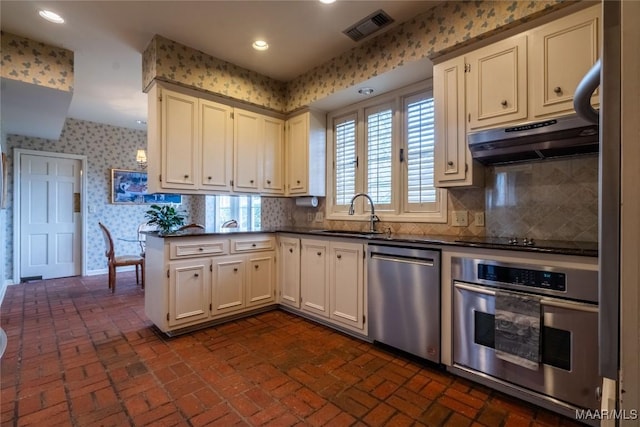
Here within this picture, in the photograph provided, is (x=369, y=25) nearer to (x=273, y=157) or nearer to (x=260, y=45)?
(x=260, y=45)

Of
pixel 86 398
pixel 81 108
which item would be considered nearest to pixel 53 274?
pixel 81 108

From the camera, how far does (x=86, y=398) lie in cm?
186

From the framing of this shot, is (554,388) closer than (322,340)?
Yes

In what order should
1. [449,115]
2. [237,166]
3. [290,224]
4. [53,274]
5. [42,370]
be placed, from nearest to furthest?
[42,370] < [449,115] < [237,166] < [290,224] < [53,274]

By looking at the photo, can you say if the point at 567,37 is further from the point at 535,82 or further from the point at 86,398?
the point at 86,398

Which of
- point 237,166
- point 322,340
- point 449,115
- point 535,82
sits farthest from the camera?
point 237,166

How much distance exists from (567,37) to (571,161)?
78 cm

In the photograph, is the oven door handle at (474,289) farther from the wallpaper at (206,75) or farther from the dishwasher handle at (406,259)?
the wallpaper at (206,75)

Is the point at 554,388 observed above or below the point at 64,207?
below

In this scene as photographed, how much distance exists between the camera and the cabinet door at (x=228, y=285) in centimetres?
307

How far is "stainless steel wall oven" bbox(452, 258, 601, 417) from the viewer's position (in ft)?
5.28

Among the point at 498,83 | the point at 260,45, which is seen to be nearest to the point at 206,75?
the point at 260,45

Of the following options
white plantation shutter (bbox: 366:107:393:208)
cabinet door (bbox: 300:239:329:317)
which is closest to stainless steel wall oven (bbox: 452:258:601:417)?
cabinet door (bbox: 300:239:329:317)

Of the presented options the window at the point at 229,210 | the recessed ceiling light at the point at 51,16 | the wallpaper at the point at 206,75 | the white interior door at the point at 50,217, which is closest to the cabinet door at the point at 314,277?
the wallpaper at the point at 206,75
